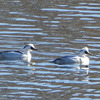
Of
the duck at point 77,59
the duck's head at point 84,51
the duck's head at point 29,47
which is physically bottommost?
the duck at point 77,59

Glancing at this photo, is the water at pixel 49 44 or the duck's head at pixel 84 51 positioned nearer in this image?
the water at pixel 49 44

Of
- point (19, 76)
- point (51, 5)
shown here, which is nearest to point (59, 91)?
point (19, 76)

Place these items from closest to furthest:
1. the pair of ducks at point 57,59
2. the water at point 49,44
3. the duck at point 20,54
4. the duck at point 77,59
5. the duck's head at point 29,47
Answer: the water at point 49,44 → the duck at point 77,59 → the pair of ducks at point 57,59 → the duck at point 20,54 → the duck's head at point 29,47

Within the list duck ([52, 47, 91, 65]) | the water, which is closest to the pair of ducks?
duck ([52, 47, 91, 65])

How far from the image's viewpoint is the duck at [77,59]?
20.1 meters

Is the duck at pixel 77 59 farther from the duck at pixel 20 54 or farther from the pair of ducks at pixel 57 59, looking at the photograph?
the duck at pixel 20 54

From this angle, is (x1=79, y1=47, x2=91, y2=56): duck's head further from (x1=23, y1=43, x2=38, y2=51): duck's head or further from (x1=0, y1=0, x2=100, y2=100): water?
(x1=23, y1=43, x2=38, y2=51): duck's head

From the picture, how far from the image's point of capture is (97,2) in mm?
31500

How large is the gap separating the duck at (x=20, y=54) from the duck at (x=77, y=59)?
168 cm

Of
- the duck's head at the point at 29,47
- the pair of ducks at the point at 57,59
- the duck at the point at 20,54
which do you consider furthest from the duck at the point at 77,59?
the duck's head at the point at 29,47

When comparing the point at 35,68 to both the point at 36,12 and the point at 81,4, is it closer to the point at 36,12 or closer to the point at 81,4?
the point at 36,12

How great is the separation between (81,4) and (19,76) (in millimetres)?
14077

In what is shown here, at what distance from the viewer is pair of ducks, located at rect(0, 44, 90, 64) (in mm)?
20234

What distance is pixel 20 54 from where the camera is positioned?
→ 21.8 m
